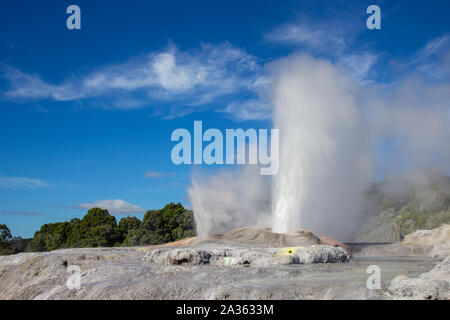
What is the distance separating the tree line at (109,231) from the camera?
61469 millimetres

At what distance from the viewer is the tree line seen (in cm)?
6147

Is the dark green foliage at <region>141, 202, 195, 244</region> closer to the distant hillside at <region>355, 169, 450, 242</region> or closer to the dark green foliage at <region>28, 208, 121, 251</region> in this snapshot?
the dark green foliage at <region>28, 208, 121, 251</region>

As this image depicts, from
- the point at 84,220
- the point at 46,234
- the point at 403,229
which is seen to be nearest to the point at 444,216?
the point at 403,229

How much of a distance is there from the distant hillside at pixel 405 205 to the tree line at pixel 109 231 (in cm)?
4792

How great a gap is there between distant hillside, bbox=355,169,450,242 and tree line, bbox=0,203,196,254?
47921 mm

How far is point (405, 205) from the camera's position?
107875 millimetres

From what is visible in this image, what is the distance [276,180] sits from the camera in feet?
127

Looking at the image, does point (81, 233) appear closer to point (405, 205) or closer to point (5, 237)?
point (5, 237)

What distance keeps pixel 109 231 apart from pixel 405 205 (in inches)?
3200

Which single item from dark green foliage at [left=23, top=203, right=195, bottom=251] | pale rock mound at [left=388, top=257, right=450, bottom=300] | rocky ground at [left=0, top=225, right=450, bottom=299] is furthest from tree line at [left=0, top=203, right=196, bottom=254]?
pale rock mound at [left=388, top=257, right=450, bottom=300]

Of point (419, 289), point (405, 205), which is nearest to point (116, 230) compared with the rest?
point (419, 289)

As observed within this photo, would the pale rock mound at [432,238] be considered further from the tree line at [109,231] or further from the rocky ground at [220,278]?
the tree line at [109,231]
